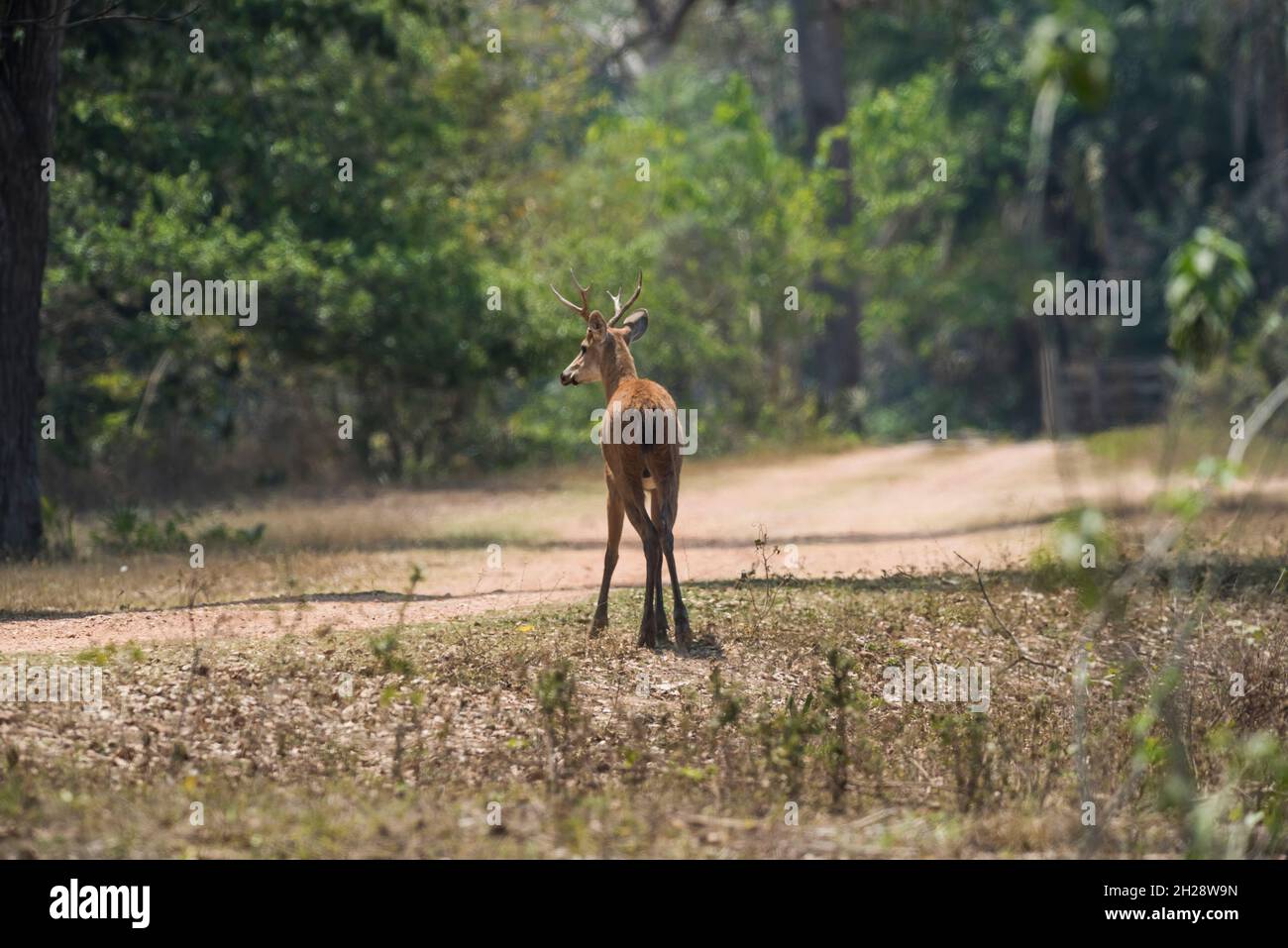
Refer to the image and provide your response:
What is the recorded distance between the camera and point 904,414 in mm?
47312

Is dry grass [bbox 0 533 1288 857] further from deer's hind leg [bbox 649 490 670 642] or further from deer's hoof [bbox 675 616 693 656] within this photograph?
deer's hind leg [bbox 649 490 670 642]

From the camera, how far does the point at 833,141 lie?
36.4 metres

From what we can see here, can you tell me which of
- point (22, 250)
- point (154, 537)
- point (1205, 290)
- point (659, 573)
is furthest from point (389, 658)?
point (154, 537)

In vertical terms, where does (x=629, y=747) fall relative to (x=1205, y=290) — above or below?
below

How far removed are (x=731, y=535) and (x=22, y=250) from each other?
7669 mm

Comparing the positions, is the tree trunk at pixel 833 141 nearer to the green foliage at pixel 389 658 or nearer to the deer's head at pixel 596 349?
the deer's head at pixel 596 349

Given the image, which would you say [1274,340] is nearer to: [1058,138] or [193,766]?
[1058,138]

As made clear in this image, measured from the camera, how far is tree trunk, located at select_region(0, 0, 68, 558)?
49.0 feet

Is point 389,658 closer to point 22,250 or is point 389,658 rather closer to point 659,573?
point 659,573

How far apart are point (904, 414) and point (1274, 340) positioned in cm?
1904

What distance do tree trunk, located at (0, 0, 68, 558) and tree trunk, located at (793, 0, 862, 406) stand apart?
21.4 metres

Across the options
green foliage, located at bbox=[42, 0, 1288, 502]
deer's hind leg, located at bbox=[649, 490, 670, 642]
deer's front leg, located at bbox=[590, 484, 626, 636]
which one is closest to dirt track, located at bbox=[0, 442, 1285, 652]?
deer's front leg, located at bbox=[590, 484, 626, 636]

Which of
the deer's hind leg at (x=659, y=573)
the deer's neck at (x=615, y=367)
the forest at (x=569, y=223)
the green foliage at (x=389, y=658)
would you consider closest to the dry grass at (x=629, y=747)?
the green foliage at (x=389, y=658)

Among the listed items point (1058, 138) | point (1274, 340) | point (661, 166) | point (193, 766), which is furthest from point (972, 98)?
point (193, 766)
